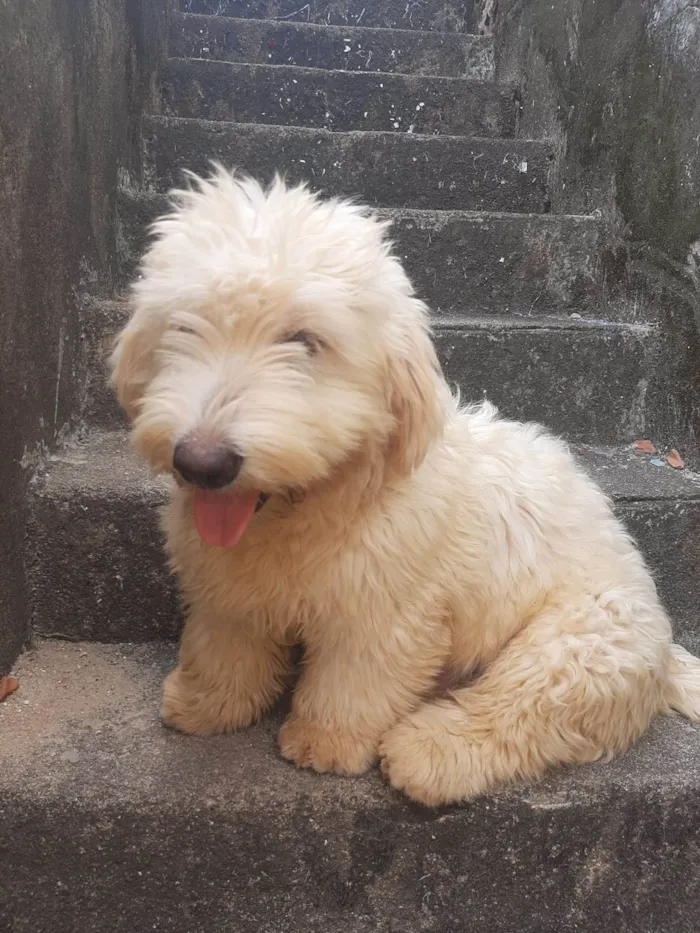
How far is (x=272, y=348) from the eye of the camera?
1230mm

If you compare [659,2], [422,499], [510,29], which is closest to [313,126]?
[510,29]

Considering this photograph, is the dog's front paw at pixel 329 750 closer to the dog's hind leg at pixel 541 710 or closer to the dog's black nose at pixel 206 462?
the dog's hind leg at pixel 541 710

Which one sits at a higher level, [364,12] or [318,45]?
[364,12]

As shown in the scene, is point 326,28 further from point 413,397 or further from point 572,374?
point 413,397

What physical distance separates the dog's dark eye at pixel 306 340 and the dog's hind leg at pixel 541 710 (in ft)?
2.76

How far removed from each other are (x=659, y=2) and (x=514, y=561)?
88.0 inches

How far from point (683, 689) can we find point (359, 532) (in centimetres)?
102

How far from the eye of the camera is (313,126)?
11.5 feet

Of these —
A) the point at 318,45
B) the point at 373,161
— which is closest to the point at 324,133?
the point at 373,161

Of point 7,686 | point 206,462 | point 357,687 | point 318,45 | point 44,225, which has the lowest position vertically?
point 7,686

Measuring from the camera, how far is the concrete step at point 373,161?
297 cm

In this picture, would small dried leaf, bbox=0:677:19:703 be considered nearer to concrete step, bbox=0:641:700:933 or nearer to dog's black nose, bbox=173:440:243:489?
concrete step, bbox=0:641:700:933

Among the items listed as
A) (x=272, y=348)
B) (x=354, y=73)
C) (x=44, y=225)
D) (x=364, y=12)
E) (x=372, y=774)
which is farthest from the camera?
(x=364, y=12)

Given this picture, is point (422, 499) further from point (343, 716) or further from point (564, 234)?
point (564, 234)
